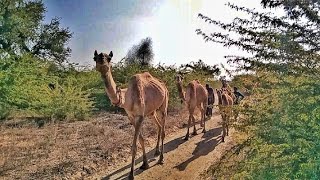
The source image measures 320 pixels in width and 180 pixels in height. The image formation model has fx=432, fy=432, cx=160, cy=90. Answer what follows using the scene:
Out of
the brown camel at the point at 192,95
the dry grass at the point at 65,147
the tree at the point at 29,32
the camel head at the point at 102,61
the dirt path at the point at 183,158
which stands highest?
Answer: the tree at the point at 29,32

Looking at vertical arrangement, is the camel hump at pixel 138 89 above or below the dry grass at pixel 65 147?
above

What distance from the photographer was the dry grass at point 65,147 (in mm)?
9539

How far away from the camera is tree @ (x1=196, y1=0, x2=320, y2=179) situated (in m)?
4.09

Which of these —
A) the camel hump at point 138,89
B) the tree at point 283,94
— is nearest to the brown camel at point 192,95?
the camel hump at point 138,89

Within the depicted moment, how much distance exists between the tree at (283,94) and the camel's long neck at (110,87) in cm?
443

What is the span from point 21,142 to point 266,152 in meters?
9.54

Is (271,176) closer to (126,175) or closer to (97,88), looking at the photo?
(126,175)

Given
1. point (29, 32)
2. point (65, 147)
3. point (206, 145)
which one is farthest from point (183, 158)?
point (29, 32)

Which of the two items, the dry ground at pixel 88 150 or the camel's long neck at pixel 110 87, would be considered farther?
the dry ground at pixel 88 150

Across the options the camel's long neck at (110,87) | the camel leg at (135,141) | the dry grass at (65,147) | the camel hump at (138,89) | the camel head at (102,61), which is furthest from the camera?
the camel hump at (138,89)

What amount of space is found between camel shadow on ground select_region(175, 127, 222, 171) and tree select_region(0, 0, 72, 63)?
31.7 ft

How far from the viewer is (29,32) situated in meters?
26.3

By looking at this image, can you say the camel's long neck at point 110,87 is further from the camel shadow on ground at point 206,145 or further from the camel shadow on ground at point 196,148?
the camel shadow on ground at point 206,145

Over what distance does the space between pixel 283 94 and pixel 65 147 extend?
8302mm
